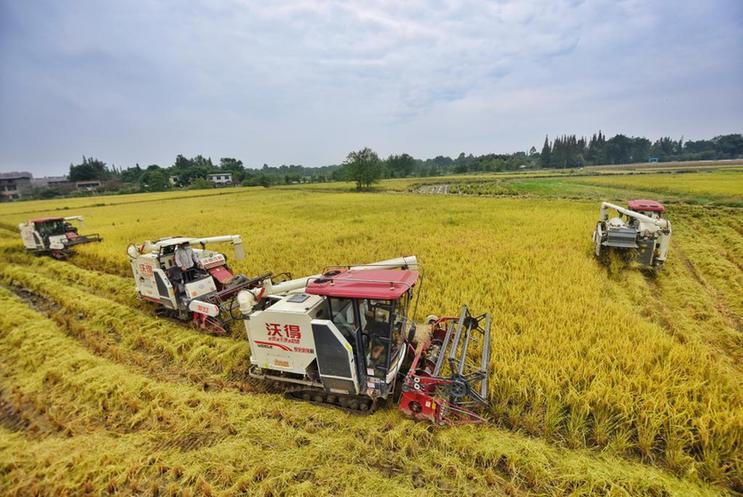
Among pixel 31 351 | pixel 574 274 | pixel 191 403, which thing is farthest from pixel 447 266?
pixel 31 351

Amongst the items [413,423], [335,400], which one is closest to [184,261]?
[335,400]

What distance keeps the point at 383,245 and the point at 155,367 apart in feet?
32.8

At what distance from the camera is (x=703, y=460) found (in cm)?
392

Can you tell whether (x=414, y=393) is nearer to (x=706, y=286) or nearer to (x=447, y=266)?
(x=447, y=266)

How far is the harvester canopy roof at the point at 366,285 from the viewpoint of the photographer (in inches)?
171

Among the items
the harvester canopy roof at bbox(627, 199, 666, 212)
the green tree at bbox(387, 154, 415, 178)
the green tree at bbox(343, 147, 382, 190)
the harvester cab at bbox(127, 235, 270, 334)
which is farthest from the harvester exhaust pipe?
the green tree at bbox(387, 154, 415, 178)

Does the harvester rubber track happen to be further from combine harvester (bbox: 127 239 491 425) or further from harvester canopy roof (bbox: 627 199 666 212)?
harvester canopy roof (bbox: 627 199 666 212)

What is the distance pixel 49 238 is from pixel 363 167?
49.2 m

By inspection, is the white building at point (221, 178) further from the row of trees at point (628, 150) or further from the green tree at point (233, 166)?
the row of trees at point (628, 150)

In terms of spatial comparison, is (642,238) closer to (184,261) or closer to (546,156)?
(184,261)

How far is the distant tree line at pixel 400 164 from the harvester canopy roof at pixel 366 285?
186 ft

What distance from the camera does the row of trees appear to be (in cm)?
11612

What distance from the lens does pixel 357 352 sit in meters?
4.66

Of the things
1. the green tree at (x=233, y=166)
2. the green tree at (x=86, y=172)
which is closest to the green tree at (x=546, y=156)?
the green tree at (x=233, y=166)
